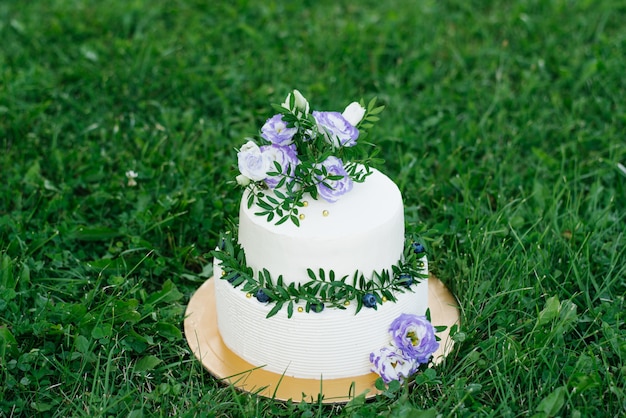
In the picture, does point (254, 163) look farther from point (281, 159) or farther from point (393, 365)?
point (393, 365)

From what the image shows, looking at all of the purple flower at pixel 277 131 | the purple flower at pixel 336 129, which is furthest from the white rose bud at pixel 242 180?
the purple flower at pixel 336 129

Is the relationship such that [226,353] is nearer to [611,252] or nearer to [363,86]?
[611,252]

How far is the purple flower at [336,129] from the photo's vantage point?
202 cm

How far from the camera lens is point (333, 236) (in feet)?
6.53

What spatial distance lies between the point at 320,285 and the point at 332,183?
0.86ft

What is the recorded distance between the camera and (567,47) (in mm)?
3996

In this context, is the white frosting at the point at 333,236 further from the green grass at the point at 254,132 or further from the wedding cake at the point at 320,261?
the green grass at the point at 254,132

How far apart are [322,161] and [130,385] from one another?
82 centimetres

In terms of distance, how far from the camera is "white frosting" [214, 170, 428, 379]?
201cm

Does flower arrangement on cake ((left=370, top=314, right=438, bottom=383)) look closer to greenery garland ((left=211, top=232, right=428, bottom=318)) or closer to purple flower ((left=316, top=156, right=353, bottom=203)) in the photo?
greenery garland ((left=211, top=232, right=428, bottom=318))

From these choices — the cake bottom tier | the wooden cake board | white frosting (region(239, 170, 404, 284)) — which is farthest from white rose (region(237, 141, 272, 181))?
the wooden cake board

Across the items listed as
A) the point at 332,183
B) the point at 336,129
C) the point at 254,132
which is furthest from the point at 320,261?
the point at 254,132

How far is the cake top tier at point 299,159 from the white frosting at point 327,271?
38 millimetres

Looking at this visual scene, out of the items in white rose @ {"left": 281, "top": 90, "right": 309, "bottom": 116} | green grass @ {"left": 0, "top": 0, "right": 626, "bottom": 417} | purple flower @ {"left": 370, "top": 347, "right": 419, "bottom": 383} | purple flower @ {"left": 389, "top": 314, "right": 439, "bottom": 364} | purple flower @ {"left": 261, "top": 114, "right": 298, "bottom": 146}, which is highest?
white rose @ {"left": 281, "top": 90, "right": 309, "bottom": 116}
